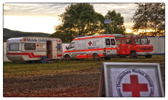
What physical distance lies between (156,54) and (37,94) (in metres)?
18.7

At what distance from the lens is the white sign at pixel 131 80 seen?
13.3ft

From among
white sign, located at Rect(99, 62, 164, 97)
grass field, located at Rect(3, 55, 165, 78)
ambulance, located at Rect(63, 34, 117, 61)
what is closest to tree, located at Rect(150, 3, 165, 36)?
ambulance, located at Rect(63, 34, 117, 61)

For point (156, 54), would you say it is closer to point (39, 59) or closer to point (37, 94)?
point (39, 59)

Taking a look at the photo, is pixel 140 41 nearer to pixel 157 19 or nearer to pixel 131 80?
pixel 157 19

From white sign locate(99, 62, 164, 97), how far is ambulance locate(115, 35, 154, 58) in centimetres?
1585

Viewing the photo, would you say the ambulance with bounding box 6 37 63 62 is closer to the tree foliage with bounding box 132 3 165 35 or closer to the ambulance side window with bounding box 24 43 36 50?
the ambulance side window with bounding box 24 43 36 50

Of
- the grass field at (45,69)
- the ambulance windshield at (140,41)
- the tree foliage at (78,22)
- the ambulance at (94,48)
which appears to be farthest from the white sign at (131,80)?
the tree foliage at (78,22)

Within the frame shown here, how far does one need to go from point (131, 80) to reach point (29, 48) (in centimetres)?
1410

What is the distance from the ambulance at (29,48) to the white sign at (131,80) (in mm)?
13469

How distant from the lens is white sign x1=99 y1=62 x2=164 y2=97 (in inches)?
160

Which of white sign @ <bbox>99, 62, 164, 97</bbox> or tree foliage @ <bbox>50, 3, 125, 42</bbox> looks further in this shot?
tree foliage @ <bbox>50, 3, 125, 42</bbox>

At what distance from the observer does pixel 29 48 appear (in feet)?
55.9

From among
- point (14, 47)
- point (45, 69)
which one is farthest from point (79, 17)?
point (45, 69)

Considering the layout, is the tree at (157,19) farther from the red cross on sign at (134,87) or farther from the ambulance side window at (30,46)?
the red cross on sign at (134,87)
